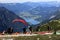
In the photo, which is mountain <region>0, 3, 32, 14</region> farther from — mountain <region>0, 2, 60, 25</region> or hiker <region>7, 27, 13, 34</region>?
hiker <region>7, 27, 13, 34</region>

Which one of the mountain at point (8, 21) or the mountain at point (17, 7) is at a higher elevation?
the mountain at point (17, 7)

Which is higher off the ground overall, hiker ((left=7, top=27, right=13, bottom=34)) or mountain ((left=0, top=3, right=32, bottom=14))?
mountain ((left=0, top=3, right=32, bottom=14))

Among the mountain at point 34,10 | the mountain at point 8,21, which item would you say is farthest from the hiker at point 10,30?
the mountain at point 34,10

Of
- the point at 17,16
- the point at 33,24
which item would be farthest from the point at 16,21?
the point at 33,24

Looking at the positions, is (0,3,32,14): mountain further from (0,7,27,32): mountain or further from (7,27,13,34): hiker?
(7,27,13,34): hiker

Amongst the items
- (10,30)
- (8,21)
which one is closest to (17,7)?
(8,21)

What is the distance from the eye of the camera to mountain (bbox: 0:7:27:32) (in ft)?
8.54

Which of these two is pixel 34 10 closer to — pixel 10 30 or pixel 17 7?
pixel 17 7

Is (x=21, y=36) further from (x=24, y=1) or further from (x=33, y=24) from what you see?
(x=24, y=1)

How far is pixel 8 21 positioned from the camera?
A: 2613 mm

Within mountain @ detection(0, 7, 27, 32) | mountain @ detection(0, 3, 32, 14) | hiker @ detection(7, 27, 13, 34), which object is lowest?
hiker @ detection(7, 27, 13, 34)

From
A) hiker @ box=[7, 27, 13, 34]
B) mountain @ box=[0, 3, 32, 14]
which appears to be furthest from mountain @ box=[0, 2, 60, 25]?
hiker @ box=[7, 27, 13, 34]

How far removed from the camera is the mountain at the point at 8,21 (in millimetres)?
2604

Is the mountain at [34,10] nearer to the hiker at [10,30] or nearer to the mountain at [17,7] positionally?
the mountain at [17,7]
